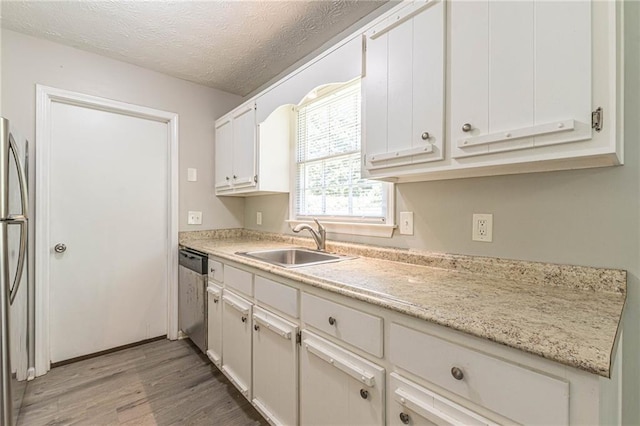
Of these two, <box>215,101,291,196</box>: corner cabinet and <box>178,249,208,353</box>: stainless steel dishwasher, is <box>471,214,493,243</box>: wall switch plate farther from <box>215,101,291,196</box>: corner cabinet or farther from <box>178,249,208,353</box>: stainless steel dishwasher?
<box>178,249,208,353</box>: stainless steel dishwasher

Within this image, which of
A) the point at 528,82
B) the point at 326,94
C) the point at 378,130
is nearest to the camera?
the point at 528,82

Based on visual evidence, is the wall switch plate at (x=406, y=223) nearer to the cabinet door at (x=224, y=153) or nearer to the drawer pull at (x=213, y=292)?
the drawer pull at (x=213, y=292)

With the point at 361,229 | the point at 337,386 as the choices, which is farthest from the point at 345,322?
the point at 361,229

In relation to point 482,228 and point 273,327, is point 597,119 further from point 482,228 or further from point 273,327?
point 273,327

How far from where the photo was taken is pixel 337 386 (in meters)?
1.15

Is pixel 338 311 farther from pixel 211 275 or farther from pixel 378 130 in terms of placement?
pixel 211 275

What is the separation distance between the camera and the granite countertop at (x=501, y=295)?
2.18ft

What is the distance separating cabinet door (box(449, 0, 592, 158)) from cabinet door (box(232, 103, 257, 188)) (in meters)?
1.66

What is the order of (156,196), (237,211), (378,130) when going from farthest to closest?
(237,211) < (156,196) < (378,130)

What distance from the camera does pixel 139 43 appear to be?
7.18 ft

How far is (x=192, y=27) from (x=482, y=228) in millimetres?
2206

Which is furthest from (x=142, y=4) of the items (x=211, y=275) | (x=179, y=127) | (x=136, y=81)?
(x=211, y=275)

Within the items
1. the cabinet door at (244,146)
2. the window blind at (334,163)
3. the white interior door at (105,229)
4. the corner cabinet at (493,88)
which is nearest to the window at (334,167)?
the window blind at (334,163)

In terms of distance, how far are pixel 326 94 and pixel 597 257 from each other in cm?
181
